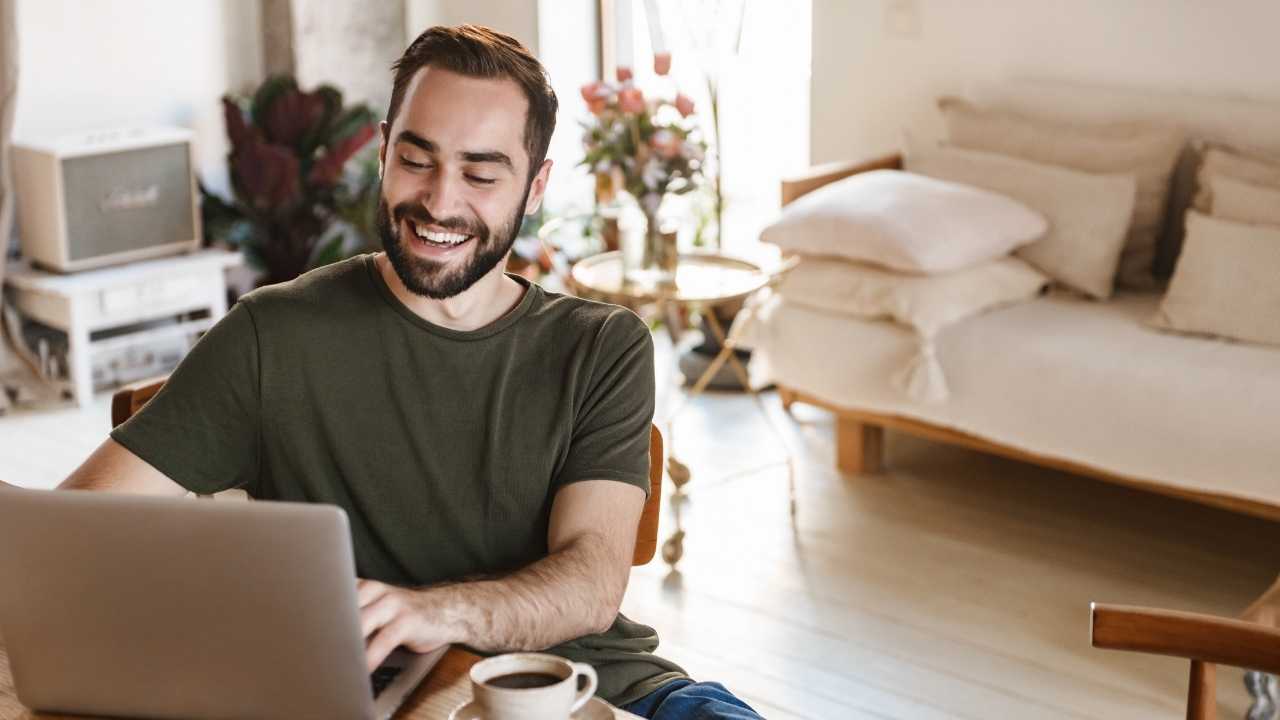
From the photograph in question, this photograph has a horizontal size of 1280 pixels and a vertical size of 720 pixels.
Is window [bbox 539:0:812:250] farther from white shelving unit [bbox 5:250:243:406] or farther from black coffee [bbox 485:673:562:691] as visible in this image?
black coffee [bbox 485:673:562:691]

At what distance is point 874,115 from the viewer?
4434 millimetres

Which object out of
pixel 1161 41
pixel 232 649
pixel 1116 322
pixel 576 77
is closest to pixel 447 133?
pixel 232 649

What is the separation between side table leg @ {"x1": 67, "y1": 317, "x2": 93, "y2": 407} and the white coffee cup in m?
3.63

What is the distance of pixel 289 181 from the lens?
4750mm

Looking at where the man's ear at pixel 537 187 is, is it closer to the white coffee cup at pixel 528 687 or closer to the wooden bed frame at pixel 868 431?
the white coffee cup at pixel 528 687

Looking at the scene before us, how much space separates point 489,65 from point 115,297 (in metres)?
3.16

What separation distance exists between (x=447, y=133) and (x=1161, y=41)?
2.73 metres

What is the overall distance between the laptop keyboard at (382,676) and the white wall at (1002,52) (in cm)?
309

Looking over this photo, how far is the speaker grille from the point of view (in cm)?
450

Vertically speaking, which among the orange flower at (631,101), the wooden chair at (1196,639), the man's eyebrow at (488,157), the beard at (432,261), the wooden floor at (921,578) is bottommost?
the wooden floor at (921,578)

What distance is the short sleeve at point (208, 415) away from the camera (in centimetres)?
160

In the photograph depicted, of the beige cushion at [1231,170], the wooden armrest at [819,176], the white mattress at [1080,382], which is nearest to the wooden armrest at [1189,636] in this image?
the white mattress at [1080,382]

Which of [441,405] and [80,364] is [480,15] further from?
[441,405]

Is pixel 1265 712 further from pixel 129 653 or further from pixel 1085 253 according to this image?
pixel 129 653
